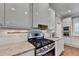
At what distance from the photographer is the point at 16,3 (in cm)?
148

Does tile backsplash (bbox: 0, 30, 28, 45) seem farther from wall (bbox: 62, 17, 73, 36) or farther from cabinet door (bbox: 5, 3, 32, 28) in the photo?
wall (bbox: 62, 17, 73, 36)

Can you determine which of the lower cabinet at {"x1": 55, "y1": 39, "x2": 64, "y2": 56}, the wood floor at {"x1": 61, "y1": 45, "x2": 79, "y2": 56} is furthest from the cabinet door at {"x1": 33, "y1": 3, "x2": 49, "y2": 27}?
the wood floor at {"x1": 61, "y1": 45, "x2": 79, "y2": 56}

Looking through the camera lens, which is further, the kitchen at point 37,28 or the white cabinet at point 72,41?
the white cabinet at point 72,41

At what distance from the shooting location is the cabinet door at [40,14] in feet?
5.46

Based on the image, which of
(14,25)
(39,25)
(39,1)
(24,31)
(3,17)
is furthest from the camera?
(39,25)

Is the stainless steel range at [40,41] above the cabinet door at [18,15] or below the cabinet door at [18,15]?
below

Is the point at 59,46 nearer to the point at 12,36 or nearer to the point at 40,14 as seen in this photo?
the point at 40,14

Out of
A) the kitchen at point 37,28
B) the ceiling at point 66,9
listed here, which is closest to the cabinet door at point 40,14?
the kitchen at point 37,28

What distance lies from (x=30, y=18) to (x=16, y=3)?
322 millimetres

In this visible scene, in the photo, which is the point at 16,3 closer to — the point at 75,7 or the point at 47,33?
the point at 47,33

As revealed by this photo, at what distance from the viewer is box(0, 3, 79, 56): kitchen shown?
1.41m

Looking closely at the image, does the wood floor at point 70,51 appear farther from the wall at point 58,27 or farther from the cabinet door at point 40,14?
the cabinet door at point 40,14

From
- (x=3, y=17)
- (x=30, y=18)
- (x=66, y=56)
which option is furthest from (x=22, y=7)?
(x=66, y=56)

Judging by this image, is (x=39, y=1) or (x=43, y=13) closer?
(x=39, y=1)
